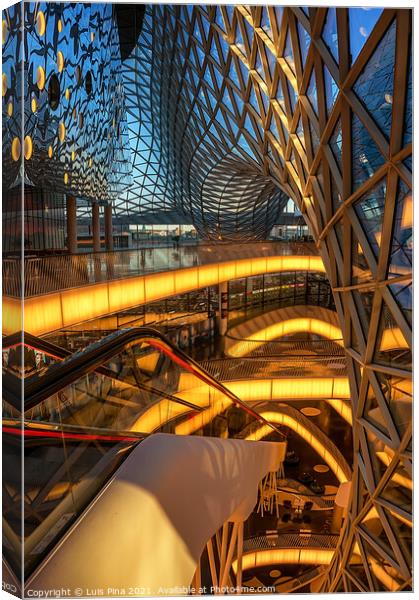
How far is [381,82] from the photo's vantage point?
24.8 ft

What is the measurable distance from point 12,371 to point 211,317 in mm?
30082

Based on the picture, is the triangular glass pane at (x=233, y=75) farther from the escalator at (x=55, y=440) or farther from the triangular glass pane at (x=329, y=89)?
the escalator at (x=55, y=440)

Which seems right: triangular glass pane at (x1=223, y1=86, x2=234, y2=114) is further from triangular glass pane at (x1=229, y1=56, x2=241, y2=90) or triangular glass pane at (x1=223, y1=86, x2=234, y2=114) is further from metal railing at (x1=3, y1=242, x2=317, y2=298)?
metal railing at (x1=3, y1=242, x2=317, y2=298)

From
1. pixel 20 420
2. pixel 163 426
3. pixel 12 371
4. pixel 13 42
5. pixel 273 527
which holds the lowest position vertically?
pixel 273 527

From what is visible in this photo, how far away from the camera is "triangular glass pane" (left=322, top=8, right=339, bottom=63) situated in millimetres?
8844

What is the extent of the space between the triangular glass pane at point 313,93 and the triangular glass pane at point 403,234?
4.55m

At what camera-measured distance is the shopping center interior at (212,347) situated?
5.05 metres

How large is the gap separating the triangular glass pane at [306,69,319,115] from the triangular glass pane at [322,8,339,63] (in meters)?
1.77

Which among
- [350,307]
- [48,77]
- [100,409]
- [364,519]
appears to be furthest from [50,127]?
[364,519]

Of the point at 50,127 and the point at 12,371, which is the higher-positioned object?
the point at 50,127

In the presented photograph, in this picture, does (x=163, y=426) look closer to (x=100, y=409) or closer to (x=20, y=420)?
(x=100, y=409)

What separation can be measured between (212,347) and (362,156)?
21.2 m

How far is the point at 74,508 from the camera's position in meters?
4.78

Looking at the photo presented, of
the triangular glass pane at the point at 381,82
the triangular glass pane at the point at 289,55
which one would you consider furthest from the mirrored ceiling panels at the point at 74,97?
the triangular glass pane at the point at 381,82
